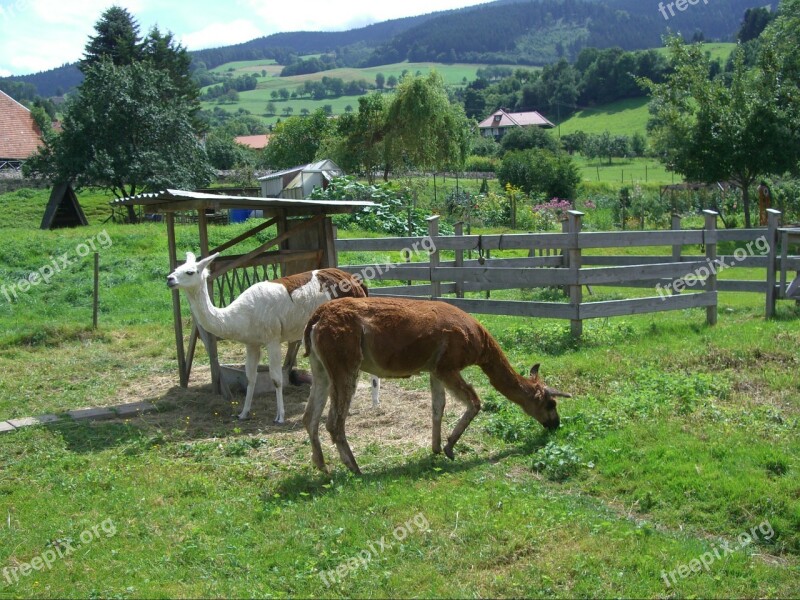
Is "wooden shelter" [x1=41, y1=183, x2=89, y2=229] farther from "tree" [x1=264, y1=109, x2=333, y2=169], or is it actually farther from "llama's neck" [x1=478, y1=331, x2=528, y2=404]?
"tree" [x1=264, y1=109, x2=333, y2=169]

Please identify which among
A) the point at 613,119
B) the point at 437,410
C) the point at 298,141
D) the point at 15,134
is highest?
the point at 613,119

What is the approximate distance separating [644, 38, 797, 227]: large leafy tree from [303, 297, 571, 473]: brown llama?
20802 millimetres

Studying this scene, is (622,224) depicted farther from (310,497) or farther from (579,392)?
(310,497)

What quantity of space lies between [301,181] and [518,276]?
26747 mm

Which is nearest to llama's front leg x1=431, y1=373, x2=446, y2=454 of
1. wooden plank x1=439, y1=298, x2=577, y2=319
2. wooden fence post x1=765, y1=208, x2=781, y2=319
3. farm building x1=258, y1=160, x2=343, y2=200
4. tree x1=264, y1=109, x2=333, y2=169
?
wooden plank x1=439, y1=298, x2=577, y2=319

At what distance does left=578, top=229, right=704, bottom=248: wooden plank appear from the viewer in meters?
10.7

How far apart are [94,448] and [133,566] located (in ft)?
9.80

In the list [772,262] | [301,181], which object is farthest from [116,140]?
[772,262]

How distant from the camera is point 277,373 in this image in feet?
28.4

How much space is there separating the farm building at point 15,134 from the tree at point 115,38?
6217 millimetres

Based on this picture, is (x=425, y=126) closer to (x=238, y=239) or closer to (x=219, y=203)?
(x=238, y=239)

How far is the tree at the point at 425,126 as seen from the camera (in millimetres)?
36250

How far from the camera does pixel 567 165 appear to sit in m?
36.9

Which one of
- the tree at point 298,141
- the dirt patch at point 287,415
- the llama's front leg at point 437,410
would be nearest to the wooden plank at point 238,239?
the dirt patch at point 287,415
